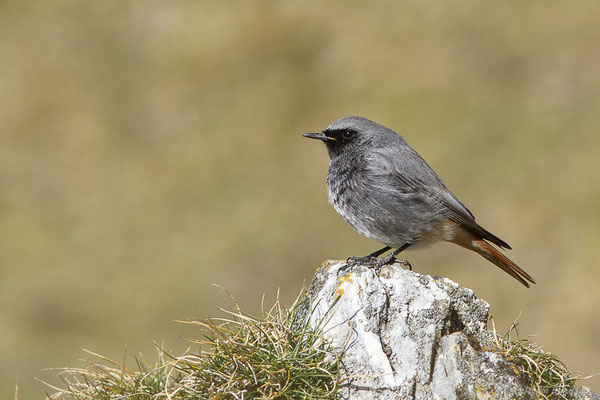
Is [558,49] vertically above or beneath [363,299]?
above

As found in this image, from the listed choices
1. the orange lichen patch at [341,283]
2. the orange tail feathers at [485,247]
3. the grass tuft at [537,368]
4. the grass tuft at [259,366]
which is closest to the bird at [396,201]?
the orange tail feathers at [485,247]

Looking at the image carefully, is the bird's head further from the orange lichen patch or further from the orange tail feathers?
the orange lichen patch

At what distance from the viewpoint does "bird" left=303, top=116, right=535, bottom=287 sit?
18.9ft

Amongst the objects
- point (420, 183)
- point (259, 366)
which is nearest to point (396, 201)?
point (420, 183)

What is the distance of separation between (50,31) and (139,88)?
3320mm

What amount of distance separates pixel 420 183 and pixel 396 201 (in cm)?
31

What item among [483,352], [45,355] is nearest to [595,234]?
[483,352]

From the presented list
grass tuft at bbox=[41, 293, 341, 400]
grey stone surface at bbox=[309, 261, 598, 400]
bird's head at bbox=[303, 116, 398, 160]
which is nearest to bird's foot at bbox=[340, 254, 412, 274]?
grey stone surface at bbox=[309, 261, 598, 400]

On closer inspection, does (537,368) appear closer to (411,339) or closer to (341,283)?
(411,339)

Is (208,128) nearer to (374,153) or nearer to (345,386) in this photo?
(374,153)

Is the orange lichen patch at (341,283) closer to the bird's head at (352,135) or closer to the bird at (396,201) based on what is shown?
the bird at (396,201)

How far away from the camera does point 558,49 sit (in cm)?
1373

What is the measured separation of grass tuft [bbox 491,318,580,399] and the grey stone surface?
0.08 m

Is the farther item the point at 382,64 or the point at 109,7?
the point at 109,7
